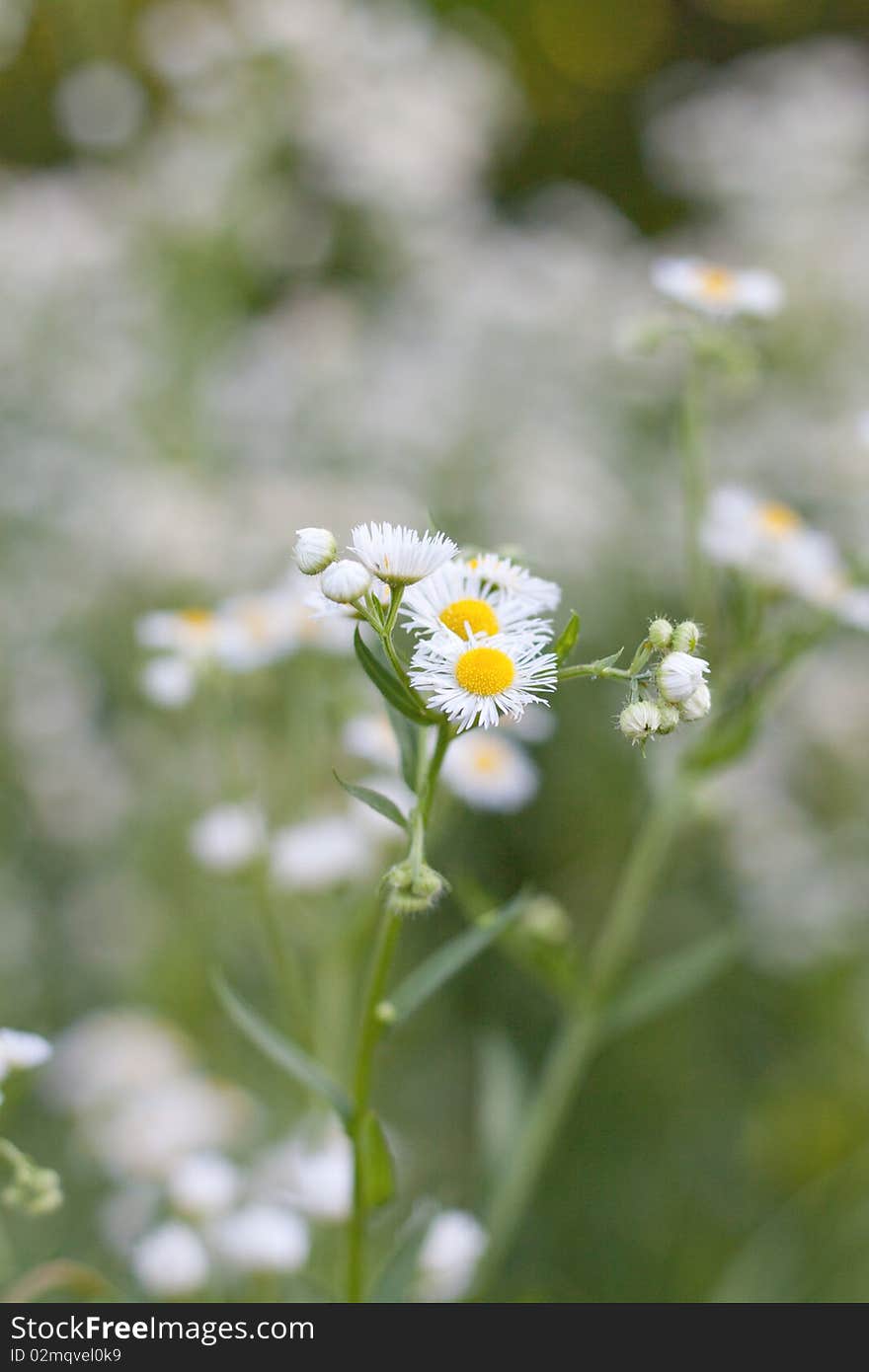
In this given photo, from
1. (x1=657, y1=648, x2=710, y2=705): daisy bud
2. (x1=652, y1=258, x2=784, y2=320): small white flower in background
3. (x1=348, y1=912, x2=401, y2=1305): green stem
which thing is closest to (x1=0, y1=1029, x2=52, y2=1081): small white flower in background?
(x1=348, y1=912, x2=401, y2=1305): green stem

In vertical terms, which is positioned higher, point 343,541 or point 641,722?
point 343,541

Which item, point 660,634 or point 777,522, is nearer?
point 660,634

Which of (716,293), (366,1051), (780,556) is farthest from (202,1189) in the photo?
(716,293)

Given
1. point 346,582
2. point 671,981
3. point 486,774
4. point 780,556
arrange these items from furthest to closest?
point 486,774
point 780,556
point 671,981
point 346,582

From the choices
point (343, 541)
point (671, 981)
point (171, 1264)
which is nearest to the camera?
point (171, 1264)

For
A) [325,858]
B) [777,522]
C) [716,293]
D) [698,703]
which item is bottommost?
[698,703]

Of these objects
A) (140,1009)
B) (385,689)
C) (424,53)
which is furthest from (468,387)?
(385,689)

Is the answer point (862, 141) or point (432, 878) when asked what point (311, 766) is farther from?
point (862, 141)

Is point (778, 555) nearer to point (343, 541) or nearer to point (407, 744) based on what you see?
point (407, 744)
